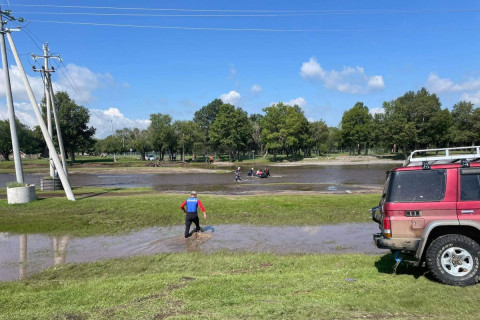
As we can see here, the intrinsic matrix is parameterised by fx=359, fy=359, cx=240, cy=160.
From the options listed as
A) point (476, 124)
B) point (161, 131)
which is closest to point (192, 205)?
point (161, 131)

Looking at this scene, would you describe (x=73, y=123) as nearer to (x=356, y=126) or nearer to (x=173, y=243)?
(x=356, y=126)

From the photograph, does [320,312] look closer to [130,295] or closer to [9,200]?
[130,295]

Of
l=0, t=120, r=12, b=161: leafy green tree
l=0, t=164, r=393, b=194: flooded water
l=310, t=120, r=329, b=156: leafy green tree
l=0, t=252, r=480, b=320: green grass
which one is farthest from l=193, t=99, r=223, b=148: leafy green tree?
l=0, t=252, r=480, b=320: green grass

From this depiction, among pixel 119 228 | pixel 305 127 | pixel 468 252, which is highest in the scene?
pixel 305 127

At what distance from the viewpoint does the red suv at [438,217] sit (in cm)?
645

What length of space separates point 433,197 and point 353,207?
11.8 m

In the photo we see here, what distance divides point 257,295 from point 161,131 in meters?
90.7

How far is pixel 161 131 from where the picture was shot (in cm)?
9381

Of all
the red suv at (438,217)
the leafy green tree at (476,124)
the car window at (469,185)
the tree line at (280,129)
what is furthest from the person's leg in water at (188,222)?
the leafy green tree at (476,124)

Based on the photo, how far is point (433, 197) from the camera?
6738 mm

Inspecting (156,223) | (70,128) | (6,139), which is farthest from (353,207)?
(6,139)

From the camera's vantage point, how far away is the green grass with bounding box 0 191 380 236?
15625 mm

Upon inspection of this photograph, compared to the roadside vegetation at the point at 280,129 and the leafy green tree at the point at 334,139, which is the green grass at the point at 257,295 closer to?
the roadside vegetation at the point at 280,129

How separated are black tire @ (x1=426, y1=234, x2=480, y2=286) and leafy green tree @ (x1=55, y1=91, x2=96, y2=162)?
311 feet
